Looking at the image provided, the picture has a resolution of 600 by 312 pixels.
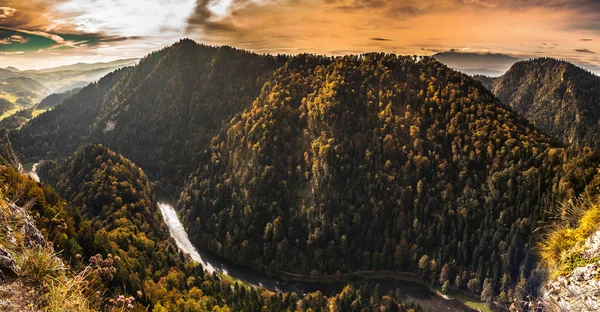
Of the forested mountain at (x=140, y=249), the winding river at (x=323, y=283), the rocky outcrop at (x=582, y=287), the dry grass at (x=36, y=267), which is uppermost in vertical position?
the dry grass at (x=36, y=267)

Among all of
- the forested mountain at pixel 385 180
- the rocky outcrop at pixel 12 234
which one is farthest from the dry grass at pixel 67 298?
the forested mountain at pixel 385 180

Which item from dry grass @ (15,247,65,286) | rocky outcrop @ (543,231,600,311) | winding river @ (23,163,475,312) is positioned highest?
dry grass @ (15,247,65,286)

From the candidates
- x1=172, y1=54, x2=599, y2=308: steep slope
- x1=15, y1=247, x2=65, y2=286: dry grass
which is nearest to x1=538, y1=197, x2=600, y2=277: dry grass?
x1=15, y1=247, x2=65, y2=286: dry grass

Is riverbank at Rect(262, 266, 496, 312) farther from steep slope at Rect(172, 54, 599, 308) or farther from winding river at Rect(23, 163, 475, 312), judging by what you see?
steep slope at Rect(172, 54, 599, 308)

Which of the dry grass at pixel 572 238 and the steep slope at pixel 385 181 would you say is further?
the steep slope at pixel 385 181

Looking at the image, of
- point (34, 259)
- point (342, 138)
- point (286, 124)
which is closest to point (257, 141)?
point (286, 124)

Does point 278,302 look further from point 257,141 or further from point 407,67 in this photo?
point 407,67

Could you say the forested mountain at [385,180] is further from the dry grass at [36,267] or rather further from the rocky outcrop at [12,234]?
the dry grass at [36,267]

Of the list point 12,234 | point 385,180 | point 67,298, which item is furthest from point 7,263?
point 385,180
